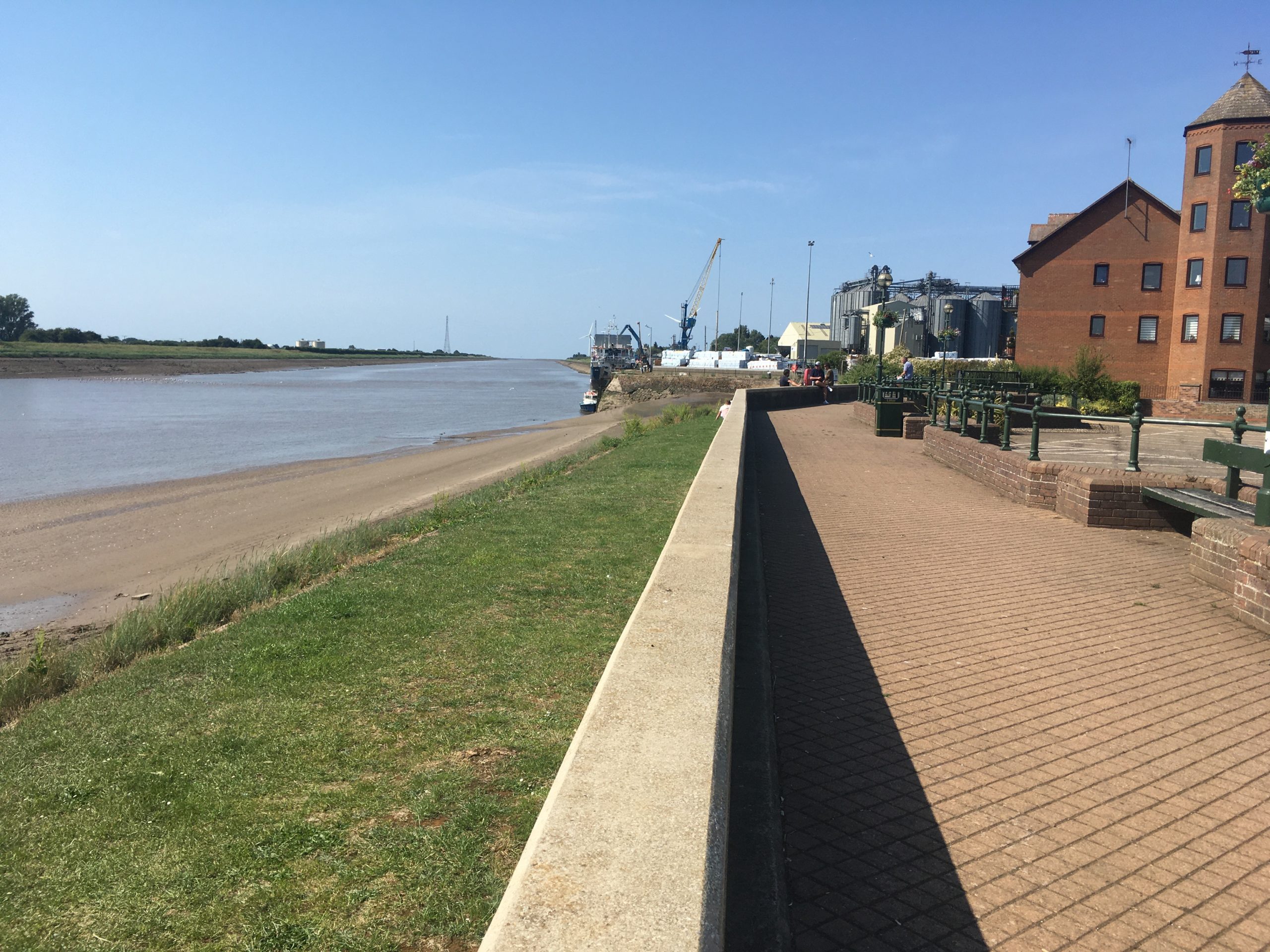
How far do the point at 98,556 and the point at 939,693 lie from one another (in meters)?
15.2

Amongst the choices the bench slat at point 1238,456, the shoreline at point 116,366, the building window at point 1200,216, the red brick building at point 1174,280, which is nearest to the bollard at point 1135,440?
the bench slat at point 1238,456

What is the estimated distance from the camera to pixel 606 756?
3.08 meters

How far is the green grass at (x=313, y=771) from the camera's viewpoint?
2.96 m

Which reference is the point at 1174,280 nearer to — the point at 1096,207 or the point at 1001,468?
the point at 1096,207

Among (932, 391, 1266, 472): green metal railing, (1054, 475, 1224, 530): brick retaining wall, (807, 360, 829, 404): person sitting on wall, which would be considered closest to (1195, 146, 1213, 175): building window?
(807, 360, 829, 404): person sitting on wall

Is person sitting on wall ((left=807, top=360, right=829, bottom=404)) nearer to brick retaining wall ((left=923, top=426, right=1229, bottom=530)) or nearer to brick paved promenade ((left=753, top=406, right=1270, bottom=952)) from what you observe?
brick retaining wall ((left=923, top=426, right=1229, bottom=530))

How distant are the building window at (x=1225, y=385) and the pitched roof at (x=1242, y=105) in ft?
32.7

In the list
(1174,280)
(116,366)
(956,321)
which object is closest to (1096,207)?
(1174,280)

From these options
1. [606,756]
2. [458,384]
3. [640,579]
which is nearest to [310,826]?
[606,756]

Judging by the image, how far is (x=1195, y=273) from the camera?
3972 cm

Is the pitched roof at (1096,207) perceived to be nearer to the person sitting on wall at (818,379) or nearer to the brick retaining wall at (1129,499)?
the person sitting on wall at (818,379)

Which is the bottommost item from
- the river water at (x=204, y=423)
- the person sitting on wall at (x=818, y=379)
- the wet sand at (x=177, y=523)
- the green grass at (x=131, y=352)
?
the wet sand at (x=177, y=523)

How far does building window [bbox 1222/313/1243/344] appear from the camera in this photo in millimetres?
38125

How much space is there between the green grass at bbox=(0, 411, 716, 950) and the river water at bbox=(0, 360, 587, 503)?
20.4 meters
